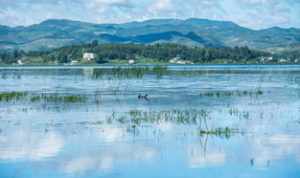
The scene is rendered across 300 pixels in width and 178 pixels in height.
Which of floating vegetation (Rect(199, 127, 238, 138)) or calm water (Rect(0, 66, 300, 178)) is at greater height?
floating vegetation (Rect(199, 127, 238, 138))

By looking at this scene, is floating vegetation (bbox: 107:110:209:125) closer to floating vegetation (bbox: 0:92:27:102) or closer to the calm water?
the calm water

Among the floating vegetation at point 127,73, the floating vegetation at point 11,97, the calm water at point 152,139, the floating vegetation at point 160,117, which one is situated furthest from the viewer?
the floating vegetation at point 127,73

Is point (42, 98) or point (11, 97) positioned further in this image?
point (11, 97)

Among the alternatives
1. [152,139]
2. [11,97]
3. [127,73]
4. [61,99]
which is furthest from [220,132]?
[127,73]

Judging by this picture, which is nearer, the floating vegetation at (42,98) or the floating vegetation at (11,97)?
the floating vegetation at (42,98)

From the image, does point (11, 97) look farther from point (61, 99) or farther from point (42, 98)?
point (61, 99)

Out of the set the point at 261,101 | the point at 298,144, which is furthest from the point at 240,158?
the point at 261,101

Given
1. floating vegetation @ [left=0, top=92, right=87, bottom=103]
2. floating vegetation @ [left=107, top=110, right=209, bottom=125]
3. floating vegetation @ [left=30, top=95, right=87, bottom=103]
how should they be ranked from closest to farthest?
floating vegetation @ [left=107, top=110, right=209, bottom=125] → floating vegetation @ [left=30, top=95, right=87, bottom=103] → floating vegetation @ [left=0, top=92, right=87, bottom=103]

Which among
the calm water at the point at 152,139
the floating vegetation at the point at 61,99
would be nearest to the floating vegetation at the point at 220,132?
the calm water at the point at 152,139

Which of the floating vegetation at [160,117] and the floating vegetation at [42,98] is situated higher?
the floating vegetation at [160,117]

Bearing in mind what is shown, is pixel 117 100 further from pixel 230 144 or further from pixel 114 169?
pixel 114 169

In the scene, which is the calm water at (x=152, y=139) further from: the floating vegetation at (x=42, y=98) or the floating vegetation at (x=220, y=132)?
the floating vegetation at (x=42, y=98)

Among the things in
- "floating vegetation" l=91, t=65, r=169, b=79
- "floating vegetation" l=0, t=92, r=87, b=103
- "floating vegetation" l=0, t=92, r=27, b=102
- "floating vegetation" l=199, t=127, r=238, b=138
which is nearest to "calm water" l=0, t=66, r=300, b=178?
"floating vegetation" l=199, t=127, r=238, b=138

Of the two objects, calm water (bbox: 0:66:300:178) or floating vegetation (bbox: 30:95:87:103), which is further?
floating vegetation (bbox: 30:95:87:103)
